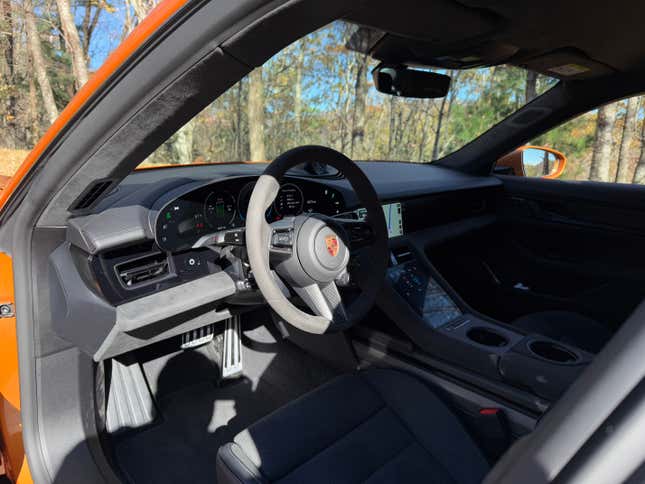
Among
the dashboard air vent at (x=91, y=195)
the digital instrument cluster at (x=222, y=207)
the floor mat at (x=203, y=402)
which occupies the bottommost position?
the floor mat at (x=203, y=402)

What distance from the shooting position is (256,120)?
10156 millimetres

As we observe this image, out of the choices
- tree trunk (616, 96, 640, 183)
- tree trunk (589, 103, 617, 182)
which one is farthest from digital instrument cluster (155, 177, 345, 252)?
tree trunk (589, 103, 617, 182)

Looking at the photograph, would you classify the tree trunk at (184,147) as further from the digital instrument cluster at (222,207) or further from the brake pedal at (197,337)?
the digital instrument cluster at (222,207)

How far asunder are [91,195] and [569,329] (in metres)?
2.21

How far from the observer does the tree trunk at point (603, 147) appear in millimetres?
2989

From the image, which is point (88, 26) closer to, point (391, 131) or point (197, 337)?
point (391, 131)

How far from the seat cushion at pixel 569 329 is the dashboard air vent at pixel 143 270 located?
1.71 metres

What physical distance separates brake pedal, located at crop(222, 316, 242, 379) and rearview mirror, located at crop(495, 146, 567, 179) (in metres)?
2.14

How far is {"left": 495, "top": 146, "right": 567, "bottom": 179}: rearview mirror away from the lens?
124 inches

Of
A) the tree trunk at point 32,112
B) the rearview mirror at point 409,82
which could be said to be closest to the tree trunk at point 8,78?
the tree trunk at point 32,112

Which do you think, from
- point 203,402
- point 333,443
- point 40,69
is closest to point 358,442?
point 333,443

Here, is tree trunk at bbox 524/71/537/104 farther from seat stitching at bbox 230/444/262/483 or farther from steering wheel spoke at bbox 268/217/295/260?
seat stitching at bbox 230/444/262/483

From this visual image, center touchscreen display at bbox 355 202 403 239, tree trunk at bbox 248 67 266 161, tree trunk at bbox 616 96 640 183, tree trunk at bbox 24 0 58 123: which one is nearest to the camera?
center touchscreen display at bbox 355 202 403 239

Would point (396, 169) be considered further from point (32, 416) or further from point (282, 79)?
point (282, 79)
